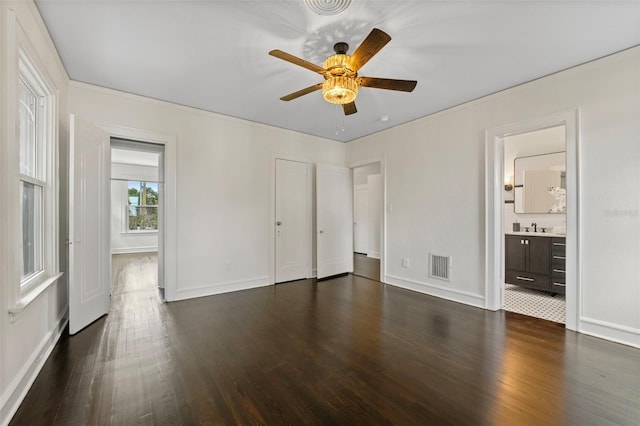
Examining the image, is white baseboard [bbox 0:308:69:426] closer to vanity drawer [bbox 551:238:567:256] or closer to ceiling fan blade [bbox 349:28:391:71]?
ceiling fan blade [bbox 349:28:391:71]

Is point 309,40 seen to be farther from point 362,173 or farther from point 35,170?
point 362,173

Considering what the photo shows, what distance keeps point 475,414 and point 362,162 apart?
425cm

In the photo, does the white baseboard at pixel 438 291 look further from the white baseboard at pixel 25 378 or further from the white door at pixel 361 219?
the white baseboard at pixel 25 378

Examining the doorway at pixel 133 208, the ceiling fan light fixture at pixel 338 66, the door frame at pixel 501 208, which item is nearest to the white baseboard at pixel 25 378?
the ceiling fan light fixture at pixel 338 66

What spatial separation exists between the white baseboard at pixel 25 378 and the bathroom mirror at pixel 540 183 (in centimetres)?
637

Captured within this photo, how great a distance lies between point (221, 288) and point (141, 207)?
6259mm

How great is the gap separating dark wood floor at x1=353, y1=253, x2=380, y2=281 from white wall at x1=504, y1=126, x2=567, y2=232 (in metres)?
2.57

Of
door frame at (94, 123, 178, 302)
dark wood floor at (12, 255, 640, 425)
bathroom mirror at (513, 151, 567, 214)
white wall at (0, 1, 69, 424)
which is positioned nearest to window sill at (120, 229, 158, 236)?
door frame at (94, 123, 178, 302)

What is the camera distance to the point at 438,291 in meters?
3.98

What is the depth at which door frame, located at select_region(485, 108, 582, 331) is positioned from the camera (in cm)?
279

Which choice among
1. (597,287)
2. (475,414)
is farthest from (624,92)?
(475,414)

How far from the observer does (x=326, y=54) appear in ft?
8.42

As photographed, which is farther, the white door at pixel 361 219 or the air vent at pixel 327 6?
the white door at pixel 361 219

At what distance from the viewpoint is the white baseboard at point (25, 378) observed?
1.56 metres
